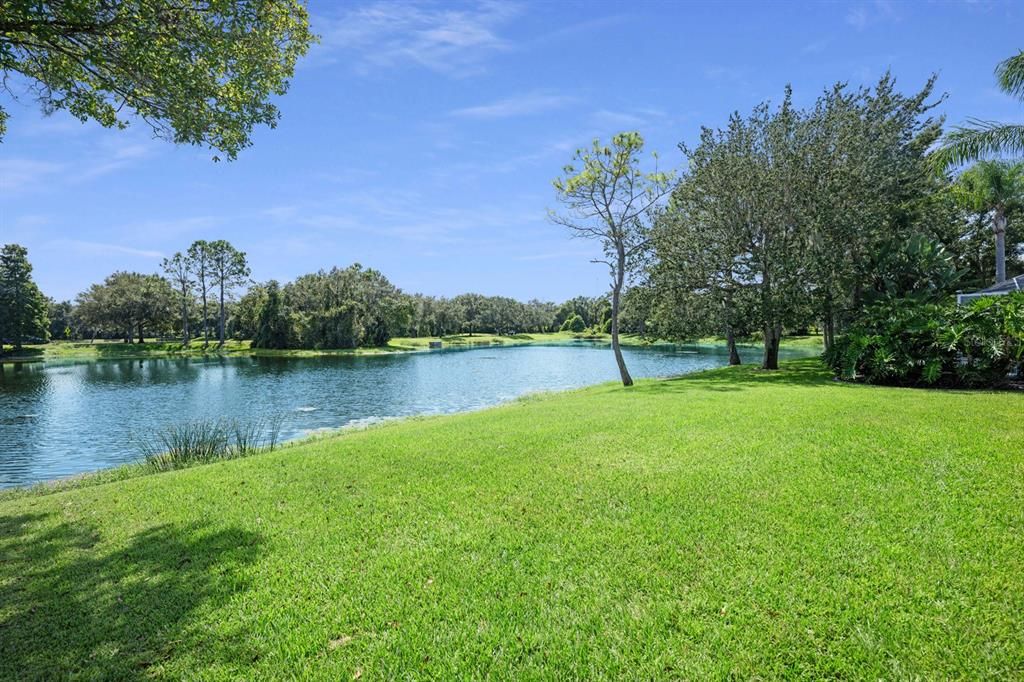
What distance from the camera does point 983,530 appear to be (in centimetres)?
442

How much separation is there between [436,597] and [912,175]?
81.9ft

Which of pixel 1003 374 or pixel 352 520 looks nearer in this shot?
pixel 352 520

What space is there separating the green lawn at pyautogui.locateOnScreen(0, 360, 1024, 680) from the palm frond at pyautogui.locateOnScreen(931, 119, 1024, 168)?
8080mm

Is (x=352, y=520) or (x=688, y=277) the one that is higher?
(x=688, y=277)

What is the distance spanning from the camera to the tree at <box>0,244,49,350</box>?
56425 mm

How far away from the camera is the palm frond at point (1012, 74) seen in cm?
1124

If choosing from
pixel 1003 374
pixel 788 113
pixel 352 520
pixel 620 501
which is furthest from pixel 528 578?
pixel 788 113

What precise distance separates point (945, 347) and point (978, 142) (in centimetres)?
493

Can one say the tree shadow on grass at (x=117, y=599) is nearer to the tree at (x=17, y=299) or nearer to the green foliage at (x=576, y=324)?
the tree at (x=17, y=299)

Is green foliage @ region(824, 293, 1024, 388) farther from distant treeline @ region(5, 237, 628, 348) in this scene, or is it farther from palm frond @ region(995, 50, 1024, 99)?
distant treeline @ region(5, 237, 628, 348)

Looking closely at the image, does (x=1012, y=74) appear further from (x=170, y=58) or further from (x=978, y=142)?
(x=170, y=58)

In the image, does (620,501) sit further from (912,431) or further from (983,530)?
(912,431)

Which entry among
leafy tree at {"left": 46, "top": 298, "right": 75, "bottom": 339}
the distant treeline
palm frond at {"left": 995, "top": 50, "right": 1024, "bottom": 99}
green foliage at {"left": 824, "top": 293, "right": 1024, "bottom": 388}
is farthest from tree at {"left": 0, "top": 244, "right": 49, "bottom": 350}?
palm frond at {"left": 995, "top": 50, "right": 1024, "bottom": 99}

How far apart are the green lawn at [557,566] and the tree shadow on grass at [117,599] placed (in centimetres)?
2
